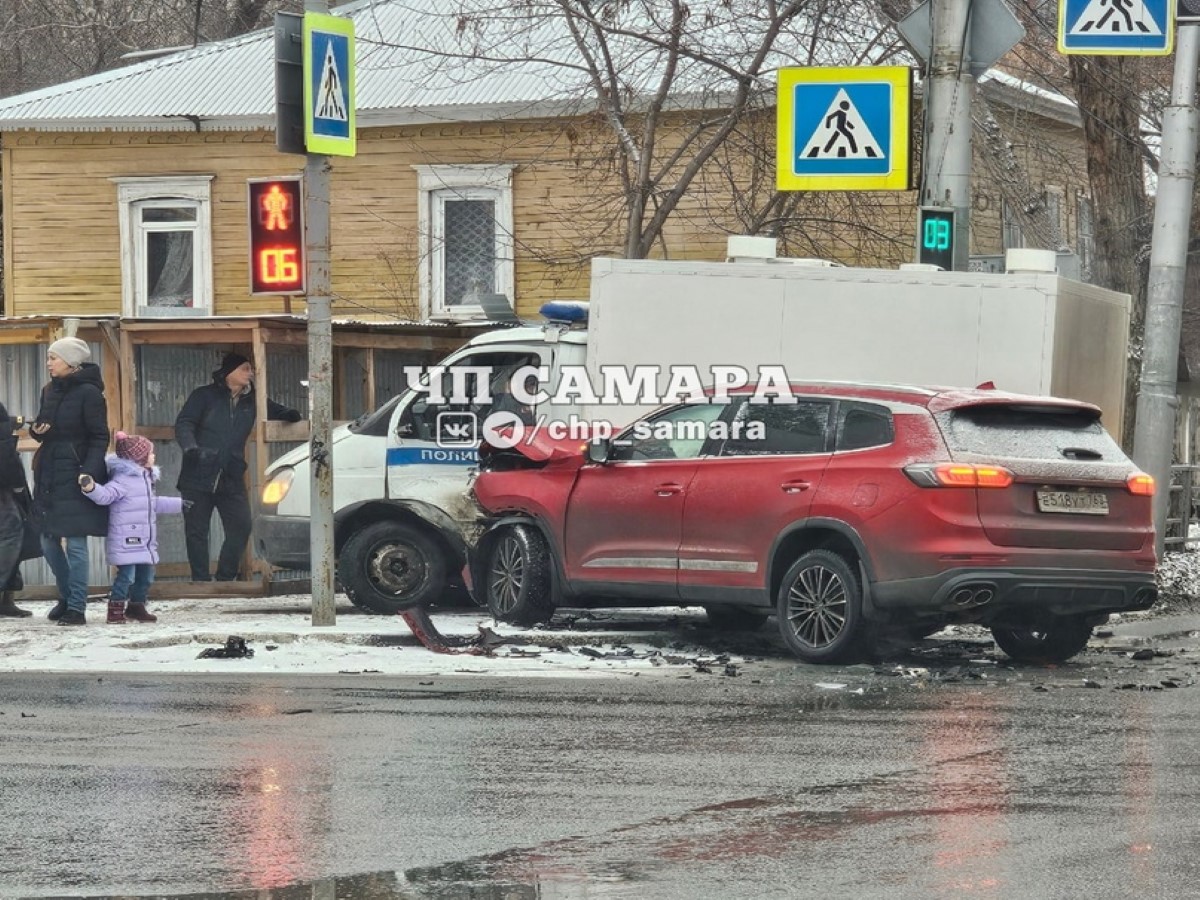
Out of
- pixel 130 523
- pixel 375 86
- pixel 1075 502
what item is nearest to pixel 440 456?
pixel 130 523

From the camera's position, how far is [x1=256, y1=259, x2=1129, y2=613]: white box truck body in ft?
47.5

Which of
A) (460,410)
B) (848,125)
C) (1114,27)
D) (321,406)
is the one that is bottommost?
(460,410)

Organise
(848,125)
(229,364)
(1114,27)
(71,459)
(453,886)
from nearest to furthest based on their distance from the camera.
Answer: (453,886) → (71,459) → (848,125) → (1114,27) → (229,364)

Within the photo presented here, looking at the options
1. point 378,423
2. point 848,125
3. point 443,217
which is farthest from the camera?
point 443,217

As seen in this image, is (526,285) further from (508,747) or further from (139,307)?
(508,747)

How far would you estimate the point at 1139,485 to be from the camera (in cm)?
1235

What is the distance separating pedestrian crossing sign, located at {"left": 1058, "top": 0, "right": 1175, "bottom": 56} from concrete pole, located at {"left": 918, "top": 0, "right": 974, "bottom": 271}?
851 millimetres

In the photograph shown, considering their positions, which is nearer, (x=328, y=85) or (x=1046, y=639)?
(x=1046, y=639)

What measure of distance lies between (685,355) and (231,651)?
3828mm

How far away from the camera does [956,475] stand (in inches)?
464

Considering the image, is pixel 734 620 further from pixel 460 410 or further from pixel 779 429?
pixel 460 410

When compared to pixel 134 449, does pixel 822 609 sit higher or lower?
lower

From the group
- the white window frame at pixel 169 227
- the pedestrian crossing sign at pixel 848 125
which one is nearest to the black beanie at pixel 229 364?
the pedestrian crossing sign at pixel 848 125

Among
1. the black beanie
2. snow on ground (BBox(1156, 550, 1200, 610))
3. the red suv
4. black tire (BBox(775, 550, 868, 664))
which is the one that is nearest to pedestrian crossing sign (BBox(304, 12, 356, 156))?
the red suv
